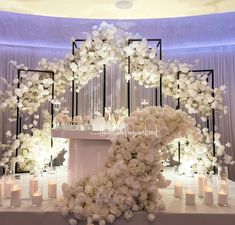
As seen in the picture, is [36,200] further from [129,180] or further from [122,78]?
[122,78]

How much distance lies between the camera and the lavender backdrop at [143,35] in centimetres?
472

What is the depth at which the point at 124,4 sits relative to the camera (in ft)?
12.0

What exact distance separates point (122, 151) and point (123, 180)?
0.19 metres

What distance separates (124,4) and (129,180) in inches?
94.1

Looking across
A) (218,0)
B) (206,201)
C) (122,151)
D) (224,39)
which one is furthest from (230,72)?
(122,151)

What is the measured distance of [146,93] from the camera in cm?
565

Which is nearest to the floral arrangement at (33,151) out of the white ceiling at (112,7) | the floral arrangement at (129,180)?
the floral arrangement at (129,180)

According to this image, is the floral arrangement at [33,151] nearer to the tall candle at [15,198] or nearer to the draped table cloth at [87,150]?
the draped table cloth at [87,150]

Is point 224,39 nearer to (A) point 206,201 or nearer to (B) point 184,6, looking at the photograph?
(B) point 184,6

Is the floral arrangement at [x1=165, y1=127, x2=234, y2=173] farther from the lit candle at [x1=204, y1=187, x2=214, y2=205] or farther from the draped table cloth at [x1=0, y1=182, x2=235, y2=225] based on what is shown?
the draped table cloth at [x1=0, y1=182, x2=235, y2=225]

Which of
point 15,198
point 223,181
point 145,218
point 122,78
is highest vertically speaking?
point 122,78

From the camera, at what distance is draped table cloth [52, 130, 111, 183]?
2.47 metres

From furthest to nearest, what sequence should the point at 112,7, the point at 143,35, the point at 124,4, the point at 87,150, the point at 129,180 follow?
the point at 143,35
the point at 112,7
the point at 124,4
the point at 87,150
the point at 129,180

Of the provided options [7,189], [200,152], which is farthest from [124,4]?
[7,189]
